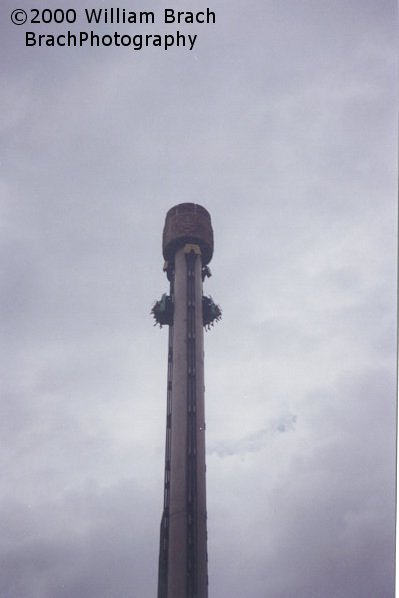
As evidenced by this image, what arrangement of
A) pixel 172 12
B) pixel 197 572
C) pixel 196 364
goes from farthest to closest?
1. pixel 196 364
2. pixel 197 572
3. pixel 172 12

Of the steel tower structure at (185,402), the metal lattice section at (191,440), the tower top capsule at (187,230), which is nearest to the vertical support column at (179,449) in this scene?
the steel tower structure at (185,402)

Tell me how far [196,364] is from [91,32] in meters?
50.2

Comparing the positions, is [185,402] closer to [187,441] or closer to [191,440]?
[191,440]

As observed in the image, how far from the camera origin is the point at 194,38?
28062mm

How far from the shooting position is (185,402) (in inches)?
2672

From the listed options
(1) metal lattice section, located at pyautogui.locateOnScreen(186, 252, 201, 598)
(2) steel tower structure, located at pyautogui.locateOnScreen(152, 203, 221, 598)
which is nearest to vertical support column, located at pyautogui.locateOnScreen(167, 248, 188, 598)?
(2) steel tower structure, located at pyautogui.locateOnScreen(152, 203, 221, 598)

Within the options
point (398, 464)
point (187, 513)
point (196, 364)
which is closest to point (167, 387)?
point (196, 364)

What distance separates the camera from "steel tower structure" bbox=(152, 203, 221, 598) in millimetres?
58375

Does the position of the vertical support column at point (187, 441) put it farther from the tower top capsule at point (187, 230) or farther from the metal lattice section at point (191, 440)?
the tower top capsule at point (187, 230)

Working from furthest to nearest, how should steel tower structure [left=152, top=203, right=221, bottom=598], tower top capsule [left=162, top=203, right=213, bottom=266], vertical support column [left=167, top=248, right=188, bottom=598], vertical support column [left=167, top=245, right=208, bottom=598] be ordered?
tower top capsule [left=162, top=203, right=213, bottom=266] < steel tower structure [left=152, top=203, right=221, bottom=598] < vertical support column [left=167, top=245, right=208, bottom=598] < vertical support column [left=167, top=248, right=188, bottom=598]

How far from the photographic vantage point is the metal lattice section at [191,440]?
189 ft

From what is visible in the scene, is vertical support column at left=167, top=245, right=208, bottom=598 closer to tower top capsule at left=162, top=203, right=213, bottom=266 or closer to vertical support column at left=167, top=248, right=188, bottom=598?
vertical support column at left=167, top=248, right=188, bottom=598

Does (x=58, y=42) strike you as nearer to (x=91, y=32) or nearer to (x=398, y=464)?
(x=91, y=32)

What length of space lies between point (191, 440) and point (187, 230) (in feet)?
113
